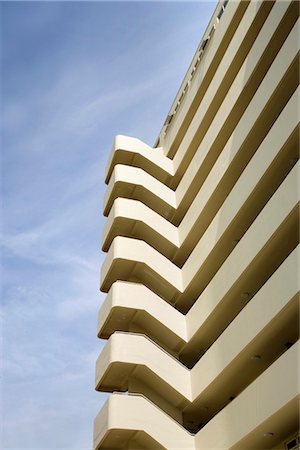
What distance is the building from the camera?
18219 millimetres

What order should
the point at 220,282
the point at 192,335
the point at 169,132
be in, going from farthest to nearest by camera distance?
1. the point at 169,132
2. the point at 192,335
3. the point at 220,282

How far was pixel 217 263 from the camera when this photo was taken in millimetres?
24859

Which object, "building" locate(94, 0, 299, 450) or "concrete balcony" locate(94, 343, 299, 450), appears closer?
"concrete balcony" locate(94, 343, 299, 450)

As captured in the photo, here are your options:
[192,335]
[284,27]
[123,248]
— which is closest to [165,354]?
[192,335]

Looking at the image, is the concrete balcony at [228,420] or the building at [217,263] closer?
the concrete balcony at [228,420]

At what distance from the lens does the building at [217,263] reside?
18.2m

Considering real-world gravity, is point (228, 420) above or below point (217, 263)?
below

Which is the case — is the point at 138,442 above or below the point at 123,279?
below

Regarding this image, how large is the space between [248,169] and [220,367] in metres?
8.06

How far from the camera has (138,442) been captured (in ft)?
71.7

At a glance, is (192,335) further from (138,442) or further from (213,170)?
(213,170)

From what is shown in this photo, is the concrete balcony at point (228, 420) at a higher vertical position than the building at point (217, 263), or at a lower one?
lower

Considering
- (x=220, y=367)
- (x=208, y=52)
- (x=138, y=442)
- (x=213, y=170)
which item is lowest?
(x=138, y=442)

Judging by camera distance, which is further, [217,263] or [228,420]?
[217,263]
